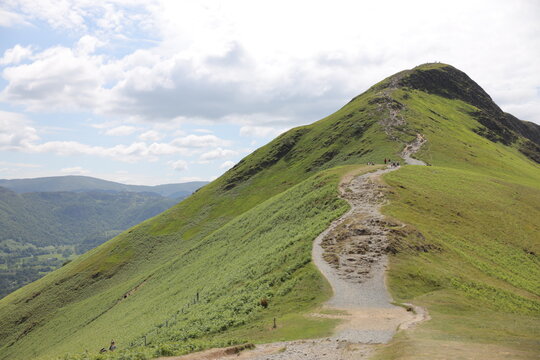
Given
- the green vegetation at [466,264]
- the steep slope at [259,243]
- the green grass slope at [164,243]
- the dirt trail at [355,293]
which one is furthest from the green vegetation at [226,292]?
the green vegetation at [466,264]

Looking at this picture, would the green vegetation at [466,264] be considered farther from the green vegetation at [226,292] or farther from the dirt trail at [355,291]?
the green vegetation at [226,292]

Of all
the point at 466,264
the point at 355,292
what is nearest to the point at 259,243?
the point at 355,292

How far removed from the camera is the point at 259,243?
60.0 metres

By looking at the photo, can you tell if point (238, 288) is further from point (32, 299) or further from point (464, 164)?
point (32, 299)

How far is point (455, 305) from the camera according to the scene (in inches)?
1155

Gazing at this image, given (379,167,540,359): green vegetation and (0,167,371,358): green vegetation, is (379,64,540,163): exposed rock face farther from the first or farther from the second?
(0,167,371,358): green vegetation

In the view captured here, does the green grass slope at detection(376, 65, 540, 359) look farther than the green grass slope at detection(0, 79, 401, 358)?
No

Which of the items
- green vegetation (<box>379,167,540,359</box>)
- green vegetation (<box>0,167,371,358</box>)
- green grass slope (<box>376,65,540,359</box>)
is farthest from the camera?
green vegetation (<box>0,167,371,358</box>)

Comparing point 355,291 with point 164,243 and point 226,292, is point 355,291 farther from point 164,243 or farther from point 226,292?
point 164,243

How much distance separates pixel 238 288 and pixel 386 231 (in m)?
18.1

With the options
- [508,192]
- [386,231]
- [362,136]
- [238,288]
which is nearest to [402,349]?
[386,231]

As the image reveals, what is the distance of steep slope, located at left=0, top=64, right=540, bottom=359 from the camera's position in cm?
3525

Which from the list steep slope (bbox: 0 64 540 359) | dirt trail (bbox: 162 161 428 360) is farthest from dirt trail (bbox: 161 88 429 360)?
steep slope (bbox: 0 64 540 359)

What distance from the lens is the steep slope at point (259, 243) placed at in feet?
116
